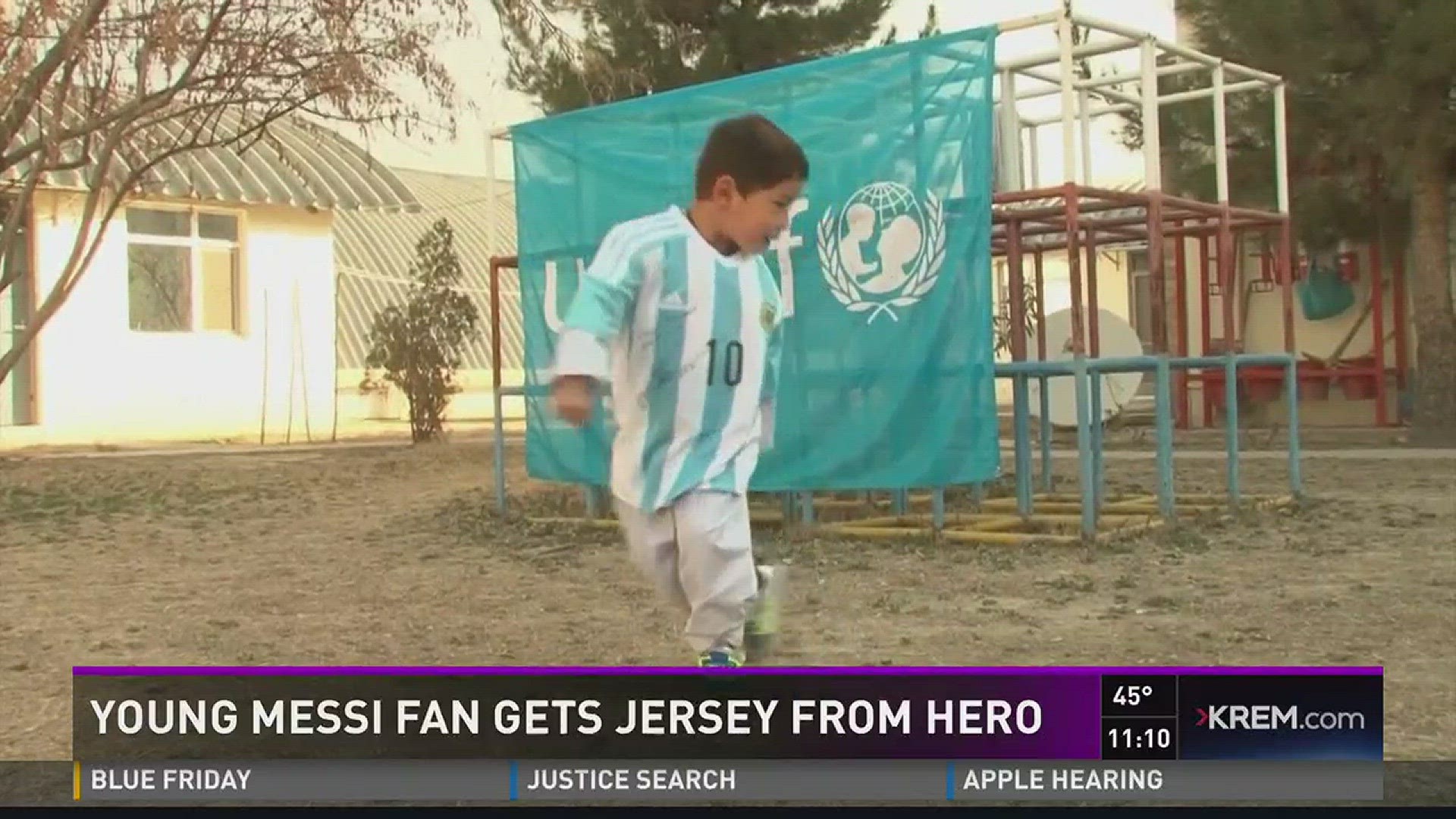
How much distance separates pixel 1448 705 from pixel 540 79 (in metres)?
7.81

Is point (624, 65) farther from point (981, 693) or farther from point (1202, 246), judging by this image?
point (981, 693)

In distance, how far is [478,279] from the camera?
23.2m

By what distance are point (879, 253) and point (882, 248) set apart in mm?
26

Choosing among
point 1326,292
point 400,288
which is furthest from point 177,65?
point 400,288

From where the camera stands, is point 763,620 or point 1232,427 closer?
point 763,620

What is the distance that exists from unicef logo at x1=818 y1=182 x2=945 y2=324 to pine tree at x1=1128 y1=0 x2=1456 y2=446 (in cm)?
557

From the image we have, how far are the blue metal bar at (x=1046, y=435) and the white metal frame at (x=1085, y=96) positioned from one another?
0.94 metres

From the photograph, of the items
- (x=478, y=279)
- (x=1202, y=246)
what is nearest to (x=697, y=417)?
(x=1202, y=246)

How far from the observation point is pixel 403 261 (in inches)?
893

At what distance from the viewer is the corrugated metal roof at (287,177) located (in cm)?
1455

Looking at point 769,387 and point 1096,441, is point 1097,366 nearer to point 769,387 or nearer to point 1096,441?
point 1096,441

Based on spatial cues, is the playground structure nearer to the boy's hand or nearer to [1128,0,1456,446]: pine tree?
[1128,0,1456,446]: pine tree

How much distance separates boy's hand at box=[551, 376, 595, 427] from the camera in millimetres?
2539

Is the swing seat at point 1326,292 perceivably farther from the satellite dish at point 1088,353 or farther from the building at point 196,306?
the building at point 196,306
